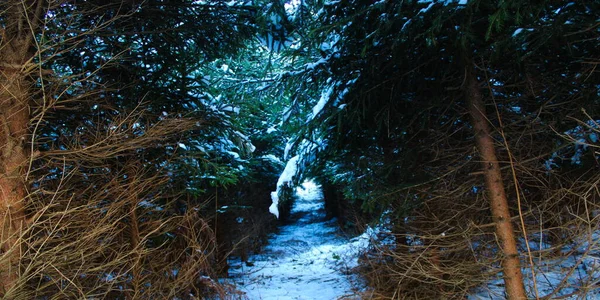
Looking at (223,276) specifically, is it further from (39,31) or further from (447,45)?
(447,45)

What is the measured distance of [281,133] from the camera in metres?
13.4

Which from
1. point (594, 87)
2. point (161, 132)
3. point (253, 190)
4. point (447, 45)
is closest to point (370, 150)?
point (447, 45)

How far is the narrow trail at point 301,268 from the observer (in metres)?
7.71

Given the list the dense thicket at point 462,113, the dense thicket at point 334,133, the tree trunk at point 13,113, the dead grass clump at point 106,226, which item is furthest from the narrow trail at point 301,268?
the tree trunk at point 13,113

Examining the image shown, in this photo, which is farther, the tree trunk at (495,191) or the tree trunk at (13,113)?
the tree trunk at (495,191)

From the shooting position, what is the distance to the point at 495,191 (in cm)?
446

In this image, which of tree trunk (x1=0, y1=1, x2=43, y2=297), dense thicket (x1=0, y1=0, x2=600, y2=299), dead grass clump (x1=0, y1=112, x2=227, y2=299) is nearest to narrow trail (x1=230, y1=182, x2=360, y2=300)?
dense thicket (x1=0, y1=0, x2=600, y2=299)

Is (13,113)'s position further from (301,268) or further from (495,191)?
(301,268)

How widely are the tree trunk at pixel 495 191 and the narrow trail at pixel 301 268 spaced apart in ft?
8.18

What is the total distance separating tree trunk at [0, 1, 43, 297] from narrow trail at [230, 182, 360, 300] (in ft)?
13.3

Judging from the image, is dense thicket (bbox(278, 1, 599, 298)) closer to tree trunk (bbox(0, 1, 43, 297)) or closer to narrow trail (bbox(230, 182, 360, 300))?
narrow trail (bbox(230, 182, 360, 300))

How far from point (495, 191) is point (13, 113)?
18.8 feet

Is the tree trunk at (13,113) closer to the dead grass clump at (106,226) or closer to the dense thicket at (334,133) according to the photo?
the dense thicket at (334,133)

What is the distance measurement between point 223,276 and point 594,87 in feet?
26.1
